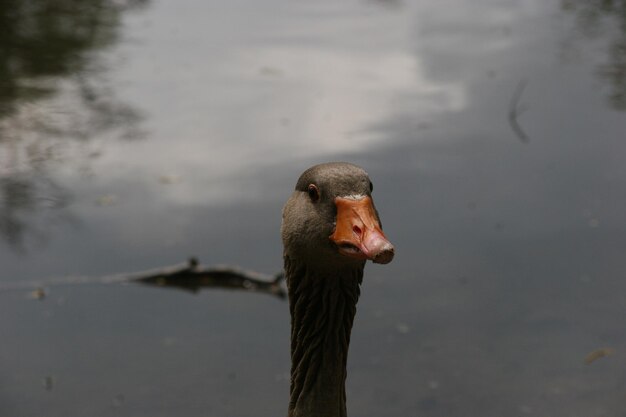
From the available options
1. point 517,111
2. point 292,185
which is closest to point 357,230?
point 292,185

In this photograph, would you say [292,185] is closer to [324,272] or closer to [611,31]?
[324,272]

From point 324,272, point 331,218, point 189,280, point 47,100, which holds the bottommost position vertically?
point 47,100

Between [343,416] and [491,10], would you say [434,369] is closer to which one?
[343,416]

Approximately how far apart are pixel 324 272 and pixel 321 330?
0.86 ft

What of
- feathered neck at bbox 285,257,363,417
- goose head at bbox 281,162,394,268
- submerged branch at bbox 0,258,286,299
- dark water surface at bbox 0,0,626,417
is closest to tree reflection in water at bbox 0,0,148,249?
dark water surface at bbox 0,0,626,417

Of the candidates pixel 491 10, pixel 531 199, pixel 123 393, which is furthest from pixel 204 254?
pixel 491 10

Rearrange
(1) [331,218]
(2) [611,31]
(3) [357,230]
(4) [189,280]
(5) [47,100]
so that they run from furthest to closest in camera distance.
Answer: (2) [611,31] < (5) [47,100] < (4) [189,280] < (1) [331,218] < (3) [357,230]

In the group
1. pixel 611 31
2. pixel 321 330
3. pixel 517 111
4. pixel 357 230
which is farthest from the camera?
pixel 611 31

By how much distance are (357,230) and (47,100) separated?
8.16 metres

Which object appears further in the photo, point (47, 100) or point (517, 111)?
point (47, 100)

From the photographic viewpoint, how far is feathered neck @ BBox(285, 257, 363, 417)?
3646mm

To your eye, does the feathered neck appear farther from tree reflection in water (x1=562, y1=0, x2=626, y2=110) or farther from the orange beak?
tree reflection in water (x1=562, y1=0, x2=626, y2=110)

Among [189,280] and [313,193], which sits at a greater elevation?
[313,193]

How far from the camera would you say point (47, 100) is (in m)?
10.7
